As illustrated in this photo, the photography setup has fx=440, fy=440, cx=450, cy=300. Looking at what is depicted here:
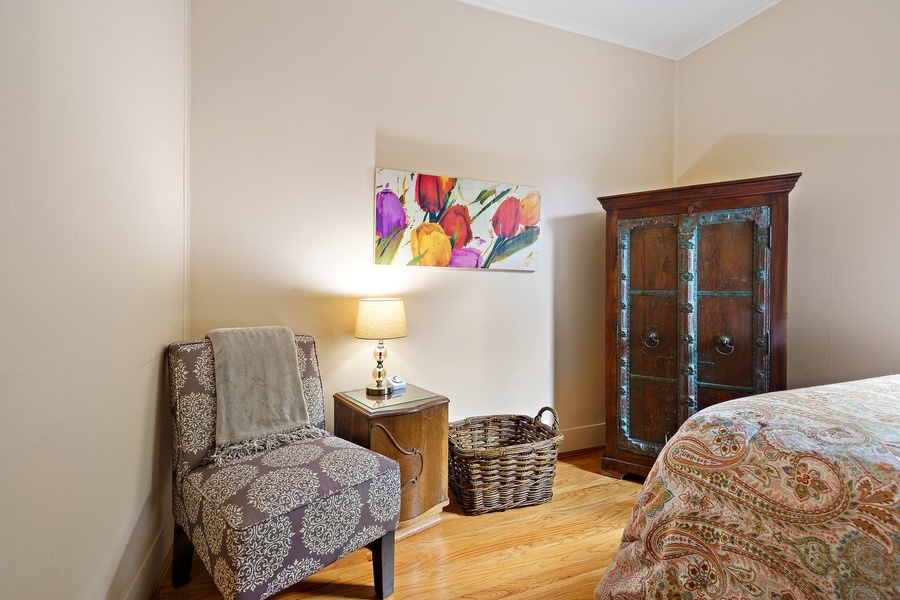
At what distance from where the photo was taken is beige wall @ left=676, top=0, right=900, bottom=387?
7.16 ft

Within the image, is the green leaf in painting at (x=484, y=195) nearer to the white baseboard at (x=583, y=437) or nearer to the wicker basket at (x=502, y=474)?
the wicker basket at (x=502, y=474)

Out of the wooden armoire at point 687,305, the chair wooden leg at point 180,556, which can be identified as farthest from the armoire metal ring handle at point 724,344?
the chair wooden leg at point 180,556

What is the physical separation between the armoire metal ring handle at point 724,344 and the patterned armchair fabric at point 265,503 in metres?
1.82

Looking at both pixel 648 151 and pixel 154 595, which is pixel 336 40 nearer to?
pixel 648 151

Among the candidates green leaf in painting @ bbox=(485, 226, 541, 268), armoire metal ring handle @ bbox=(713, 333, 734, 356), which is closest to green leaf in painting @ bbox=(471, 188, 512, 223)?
green leaf in painting @ bbox=(485, 226, 541, 268)

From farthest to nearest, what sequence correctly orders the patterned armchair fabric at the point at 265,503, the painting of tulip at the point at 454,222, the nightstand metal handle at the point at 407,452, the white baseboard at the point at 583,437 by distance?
1. the white baseboard at the point at 583,437
2. the painting of tulip at the point at 454,222
3. the nightstand metal handle at the point at 407,452
4. the patterned armchair fabric at the point at 265,503

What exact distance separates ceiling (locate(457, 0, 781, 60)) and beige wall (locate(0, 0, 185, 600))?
2116 mm

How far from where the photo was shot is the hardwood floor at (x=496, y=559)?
1629 millimetres

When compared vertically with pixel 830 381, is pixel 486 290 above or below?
above

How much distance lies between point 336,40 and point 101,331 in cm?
191

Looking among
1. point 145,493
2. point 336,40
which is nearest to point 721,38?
point 336,40

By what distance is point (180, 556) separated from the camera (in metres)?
1.64

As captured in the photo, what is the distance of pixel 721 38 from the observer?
294cm

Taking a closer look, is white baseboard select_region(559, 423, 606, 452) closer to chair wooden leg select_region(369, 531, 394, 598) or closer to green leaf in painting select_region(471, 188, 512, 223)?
green leaf in painting select_region(471, 188, 512, 223)
